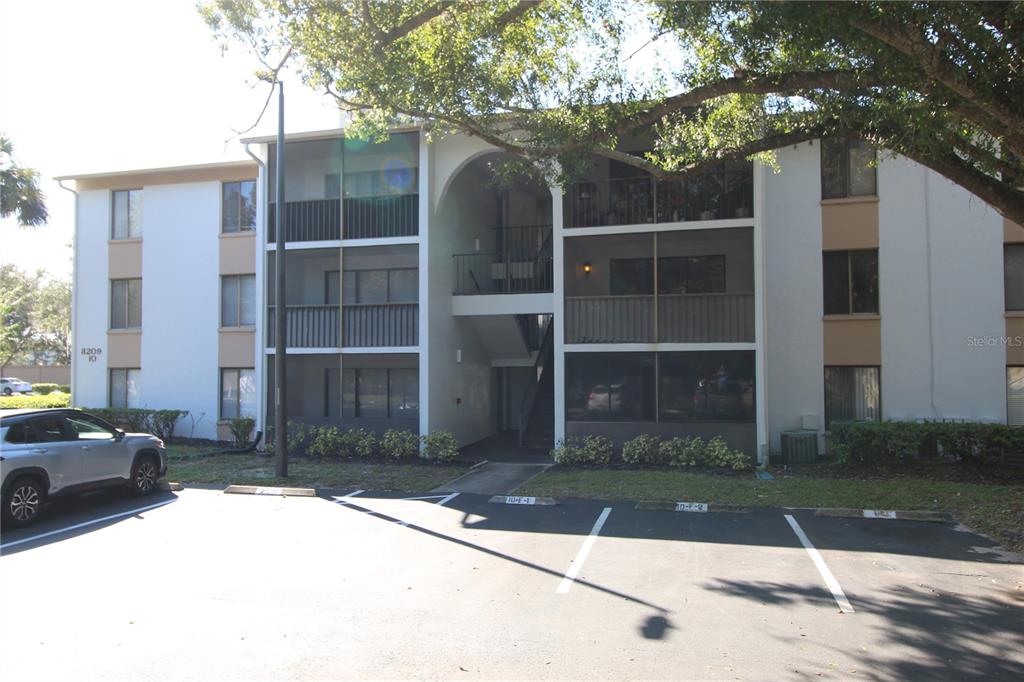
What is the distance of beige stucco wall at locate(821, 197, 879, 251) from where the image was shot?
14930 millimetres

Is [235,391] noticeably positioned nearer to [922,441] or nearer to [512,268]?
[512,268]

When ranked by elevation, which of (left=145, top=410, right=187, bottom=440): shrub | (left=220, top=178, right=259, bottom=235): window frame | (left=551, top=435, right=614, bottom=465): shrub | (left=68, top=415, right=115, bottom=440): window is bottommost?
(left=551, top=435, right=614, bottom=465): shrub

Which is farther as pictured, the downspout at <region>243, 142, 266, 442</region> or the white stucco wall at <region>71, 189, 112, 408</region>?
the white stucco wall at <region>71, 189, 112, 408</region>

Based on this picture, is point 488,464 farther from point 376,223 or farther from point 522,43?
point 522,43

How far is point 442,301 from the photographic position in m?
16.4

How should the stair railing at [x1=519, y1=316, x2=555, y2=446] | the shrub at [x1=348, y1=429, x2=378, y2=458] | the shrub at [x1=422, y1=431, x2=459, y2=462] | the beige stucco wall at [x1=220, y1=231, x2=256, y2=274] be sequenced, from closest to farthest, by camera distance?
the shrub at [x1=422, y1=431, x2=459, y2=462] < the shrub at [x1=348, y1=429, x2=378, y2=458] < the stair railing at [x1=519, y1=316, x2=555, y2=446] < the beige stucco wall at [x1=220, y1=231, x2=256, y2=274]

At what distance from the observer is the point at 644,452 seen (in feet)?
46.1

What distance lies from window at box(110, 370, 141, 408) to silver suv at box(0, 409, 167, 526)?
9.66m

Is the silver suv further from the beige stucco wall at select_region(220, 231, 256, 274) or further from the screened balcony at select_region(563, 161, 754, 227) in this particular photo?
the screened balcony at select_region(563, 161, 754, 227)

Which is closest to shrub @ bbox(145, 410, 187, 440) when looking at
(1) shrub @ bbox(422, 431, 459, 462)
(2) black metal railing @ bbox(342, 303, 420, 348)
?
(2) black metal railing @ bbox(342, 303, 420, 348)

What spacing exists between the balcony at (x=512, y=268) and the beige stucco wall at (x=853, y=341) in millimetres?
6791

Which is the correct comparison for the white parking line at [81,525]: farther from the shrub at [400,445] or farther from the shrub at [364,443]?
the shrub at [400,445]

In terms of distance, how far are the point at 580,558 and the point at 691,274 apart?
10.3m

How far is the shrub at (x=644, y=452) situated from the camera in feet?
45.9
